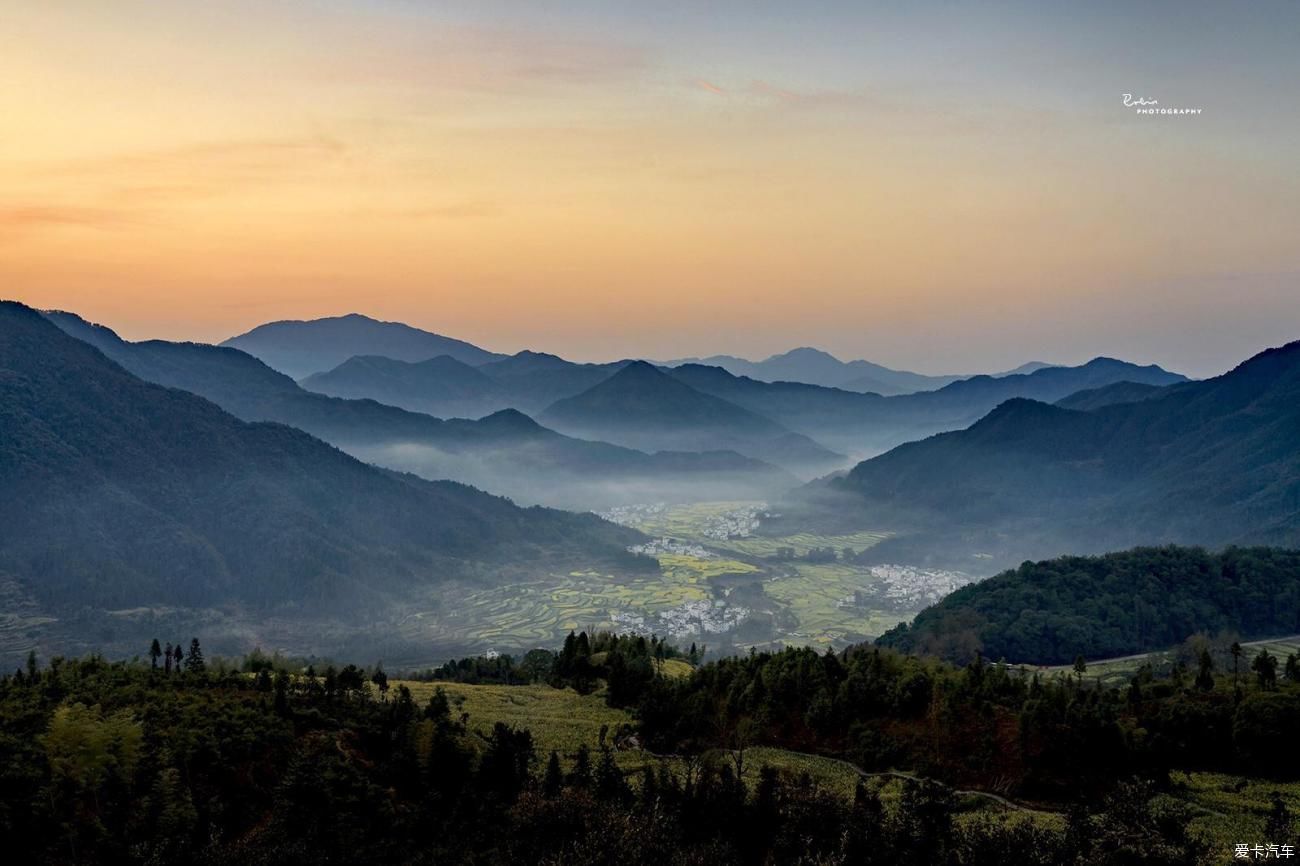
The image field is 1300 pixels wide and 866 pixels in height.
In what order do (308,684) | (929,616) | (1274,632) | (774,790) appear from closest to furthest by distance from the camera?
(774,790)
(308,684)
(1274,632)
(929,616)

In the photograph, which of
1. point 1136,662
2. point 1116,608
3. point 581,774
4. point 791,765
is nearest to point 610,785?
point 581,774

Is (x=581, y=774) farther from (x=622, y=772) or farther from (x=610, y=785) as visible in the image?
(x=622, y=772)

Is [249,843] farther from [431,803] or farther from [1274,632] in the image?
[1274,632]

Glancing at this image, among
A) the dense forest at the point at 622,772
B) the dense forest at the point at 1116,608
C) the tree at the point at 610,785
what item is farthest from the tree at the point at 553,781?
the dense forest at the point at 1116,608

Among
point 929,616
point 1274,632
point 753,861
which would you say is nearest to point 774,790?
point 753,861

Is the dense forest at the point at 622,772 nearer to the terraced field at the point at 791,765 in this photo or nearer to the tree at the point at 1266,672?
the tree at the point at 1266,672

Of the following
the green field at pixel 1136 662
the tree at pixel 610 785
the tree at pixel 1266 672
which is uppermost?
the tree at pixel 1266 672
